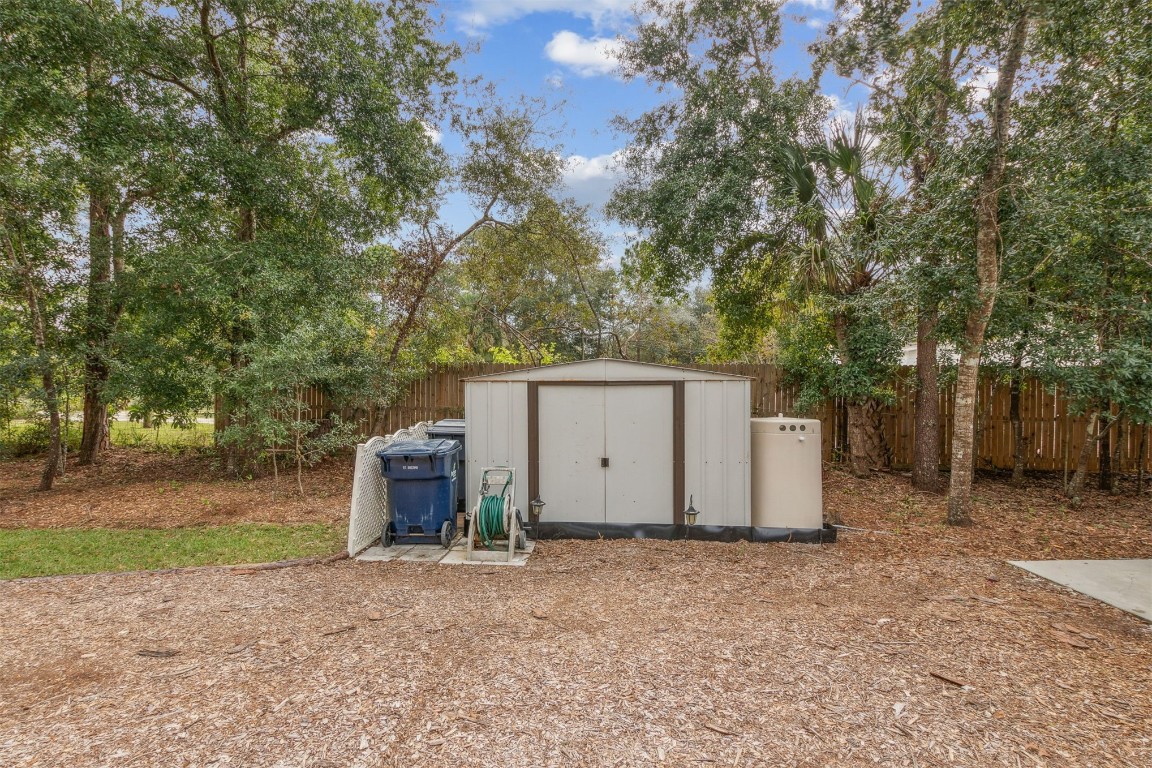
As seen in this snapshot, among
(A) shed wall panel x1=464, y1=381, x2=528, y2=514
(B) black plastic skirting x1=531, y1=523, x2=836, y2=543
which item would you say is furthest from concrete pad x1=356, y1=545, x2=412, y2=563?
(B) black plastic skirting x1=531, y1=523, x2=836, y2=543

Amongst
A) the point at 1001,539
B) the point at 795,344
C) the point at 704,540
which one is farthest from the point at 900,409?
the point at 704,540

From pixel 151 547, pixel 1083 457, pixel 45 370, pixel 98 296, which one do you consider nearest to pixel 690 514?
pixel 151 547

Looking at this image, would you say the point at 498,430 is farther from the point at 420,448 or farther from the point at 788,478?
the point at 788,478

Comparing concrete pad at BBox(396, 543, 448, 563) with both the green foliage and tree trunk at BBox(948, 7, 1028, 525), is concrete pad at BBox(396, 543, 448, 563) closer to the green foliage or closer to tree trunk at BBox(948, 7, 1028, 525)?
tree trunk at BBox(948, 7, 1028, 525)

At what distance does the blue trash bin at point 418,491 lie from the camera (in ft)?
15.4

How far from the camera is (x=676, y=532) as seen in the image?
5.00 meters

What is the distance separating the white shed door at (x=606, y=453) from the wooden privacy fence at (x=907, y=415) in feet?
7.63

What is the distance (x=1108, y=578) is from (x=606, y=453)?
12.6 ft

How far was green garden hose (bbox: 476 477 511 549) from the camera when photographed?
4.46 m

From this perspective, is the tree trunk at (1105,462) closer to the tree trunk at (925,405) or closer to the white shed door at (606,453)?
the tree trunk at (925,405)

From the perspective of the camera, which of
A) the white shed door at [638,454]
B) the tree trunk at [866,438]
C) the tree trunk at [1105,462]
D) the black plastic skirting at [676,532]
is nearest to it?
the black plastic skirting at [676,532]

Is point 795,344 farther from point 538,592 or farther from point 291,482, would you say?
point 291,482

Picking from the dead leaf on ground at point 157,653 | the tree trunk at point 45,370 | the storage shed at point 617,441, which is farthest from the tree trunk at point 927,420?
the tree trunk at point 45,370

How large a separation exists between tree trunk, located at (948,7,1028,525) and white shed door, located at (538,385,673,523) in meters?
2.96
